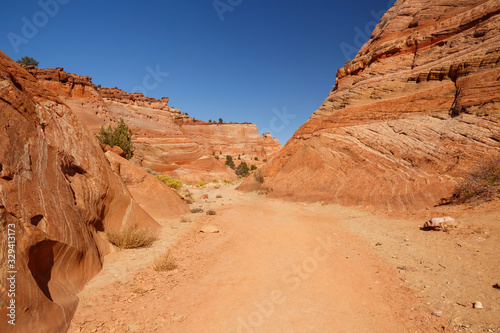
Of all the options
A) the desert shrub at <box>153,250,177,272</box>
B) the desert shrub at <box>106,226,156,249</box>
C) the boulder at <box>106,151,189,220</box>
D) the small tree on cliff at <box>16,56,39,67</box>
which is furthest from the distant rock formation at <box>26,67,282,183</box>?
the desert shrub at <box>153,250,177,272</box>

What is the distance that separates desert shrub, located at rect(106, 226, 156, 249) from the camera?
238 inches

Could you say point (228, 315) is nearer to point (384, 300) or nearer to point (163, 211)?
point (384, 300)

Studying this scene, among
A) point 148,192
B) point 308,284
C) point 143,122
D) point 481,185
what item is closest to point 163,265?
point 308,284

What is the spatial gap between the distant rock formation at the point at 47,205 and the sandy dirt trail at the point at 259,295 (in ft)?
1.47

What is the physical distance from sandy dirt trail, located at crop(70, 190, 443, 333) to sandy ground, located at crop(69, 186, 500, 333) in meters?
0.02

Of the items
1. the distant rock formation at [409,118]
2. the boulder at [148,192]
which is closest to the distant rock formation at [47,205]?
the boulder at [148,192]

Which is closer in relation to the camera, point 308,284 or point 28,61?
point 308,284

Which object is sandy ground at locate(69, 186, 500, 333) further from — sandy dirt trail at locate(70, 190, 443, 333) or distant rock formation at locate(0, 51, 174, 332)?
distant rock formation at locate(0, 51, 174, 332)

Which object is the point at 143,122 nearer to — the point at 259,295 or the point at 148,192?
the point at 148,192

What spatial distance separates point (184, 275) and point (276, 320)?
225cm

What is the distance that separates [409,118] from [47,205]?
18.7m

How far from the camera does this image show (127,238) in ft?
20.1

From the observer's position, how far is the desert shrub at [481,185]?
26.9 ft

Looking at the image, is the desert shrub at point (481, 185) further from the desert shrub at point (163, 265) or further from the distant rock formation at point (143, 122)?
the distant rock formation at point (143, 122)
